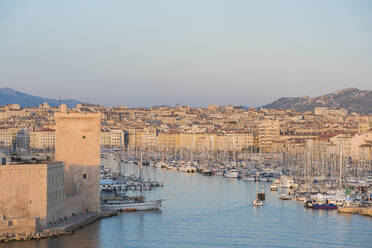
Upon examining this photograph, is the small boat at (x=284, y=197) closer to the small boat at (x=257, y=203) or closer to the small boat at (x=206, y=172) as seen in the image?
the small boat at (x=257, y=203)

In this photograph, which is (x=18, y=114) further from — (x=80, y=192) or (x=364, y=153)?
(x=80, y=192)

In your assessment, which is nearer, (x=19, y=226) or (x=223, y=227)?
(x=19, y=226)

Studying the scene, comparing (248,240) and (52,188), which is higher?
(52,188)

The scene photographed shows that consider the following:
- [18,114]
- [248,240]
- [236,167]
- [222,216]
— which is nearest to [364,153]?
[236,167]

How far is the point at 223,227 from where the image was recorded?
80.3 ft

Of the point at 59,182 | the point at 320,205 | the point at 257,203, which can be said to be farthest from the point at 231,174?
the point at 59,182

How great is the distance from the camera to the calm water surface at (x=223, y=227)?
848 inches

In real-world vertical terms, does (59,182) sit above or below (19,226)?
above

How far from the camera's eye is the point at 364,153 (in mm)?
56969

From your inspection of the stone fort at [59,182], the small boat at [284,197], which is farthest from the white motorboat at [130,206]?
the small boat at [284,197]

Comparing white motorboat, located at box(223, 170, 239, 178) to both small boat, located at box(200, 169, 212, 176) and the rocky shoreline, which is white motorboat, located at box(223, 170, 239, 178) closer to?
small boat, located at box(200, 169, 212, 176)

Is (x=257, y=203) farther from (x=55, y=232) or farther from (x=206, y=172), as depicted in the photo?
(x=206, y=172)

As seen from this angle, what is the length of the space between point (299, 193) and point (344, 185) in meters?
4.03

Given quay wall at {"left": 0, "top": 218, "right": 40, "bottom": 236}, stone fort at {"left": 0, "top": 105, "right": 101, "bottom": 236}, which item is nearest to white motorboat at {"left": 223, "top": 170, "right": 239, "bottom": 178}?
stone fort at {"left": 0, "top": 105, "right": 101, "bottom": 236}
